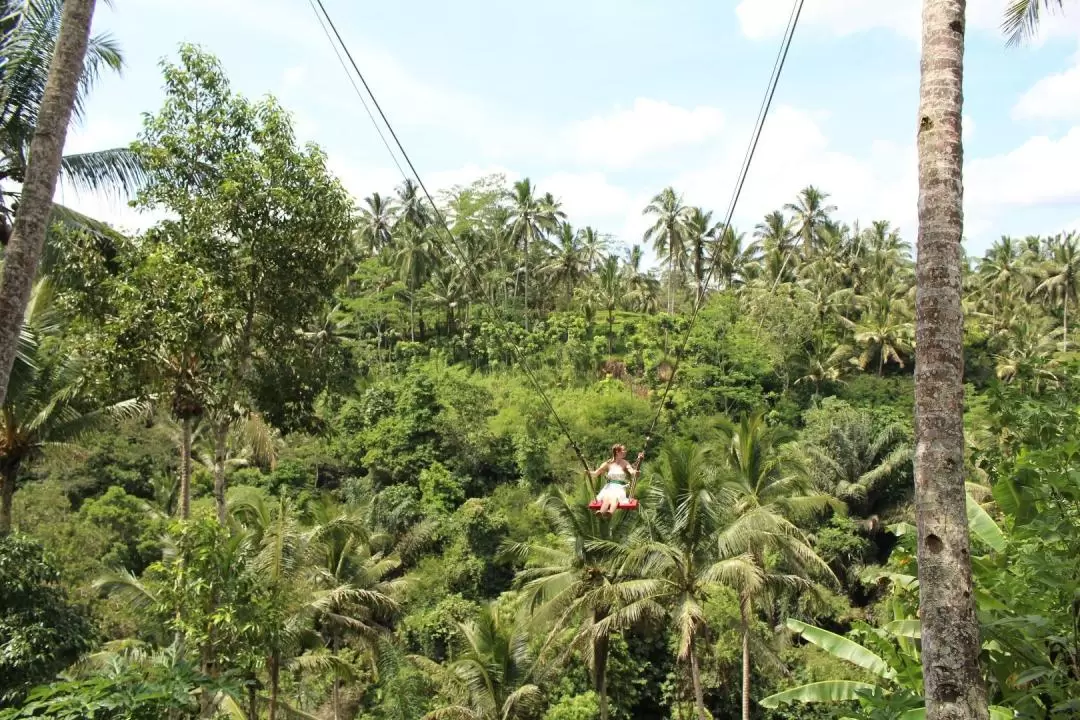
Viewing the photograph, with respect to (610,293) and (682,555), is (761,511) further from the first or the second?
(610,293)

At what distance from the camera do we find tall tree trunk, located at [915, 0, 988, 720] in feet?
13.8

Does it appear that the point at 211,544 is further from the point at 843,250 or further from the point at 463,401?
the point at 843,250

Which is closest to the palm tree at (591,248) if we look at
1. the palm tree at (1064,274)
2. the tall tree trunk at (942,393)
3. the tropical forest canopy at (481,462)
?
the tropical forest canopy at (481,462)

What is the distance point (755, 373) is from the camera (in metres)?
39.3

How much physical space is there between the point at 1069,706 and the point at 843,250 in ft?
157

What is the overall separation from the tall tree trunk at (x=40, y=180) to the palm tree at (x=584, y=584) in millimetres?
12893

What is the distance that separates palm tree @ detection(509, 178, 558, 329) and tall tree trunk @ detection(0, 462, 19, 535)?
1350 inches

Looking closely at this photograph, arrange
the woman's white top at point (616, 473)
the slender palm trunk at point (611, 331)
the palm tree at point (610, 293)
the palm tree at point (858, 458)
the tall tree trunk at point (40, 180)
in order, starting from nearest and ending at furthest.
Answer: the tall tree trunk at point (40, 180), the woman's white top at point (616, 473), the palm tree at point (858, 458), the slender palm trunk at point (611, 331), the palm tree at point (610, 293)

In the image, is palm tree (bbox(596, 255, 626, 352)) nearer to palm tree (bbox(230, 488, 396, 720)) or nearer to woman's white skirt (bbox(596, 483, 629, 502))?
palm tree (bbox(230, 488, 396, 720))

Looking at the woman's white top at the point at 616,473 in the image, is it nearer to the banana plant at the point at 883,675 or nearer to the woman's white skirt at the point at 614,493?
the woman's white skirt at the point at 614,493

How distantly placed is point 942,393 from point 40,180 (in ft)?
20.1

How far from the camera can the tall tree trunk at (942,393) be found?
4207mm

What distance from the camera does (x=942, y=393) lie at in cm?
451

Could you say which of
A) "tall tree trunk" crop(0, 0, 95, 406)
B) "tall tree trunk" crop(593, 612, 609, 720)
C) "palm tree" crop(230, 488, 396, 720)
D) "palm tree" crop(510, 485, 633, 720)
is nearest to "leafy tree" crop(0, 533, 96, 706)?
"palm tree" crop(230, 488, 396, 720)
